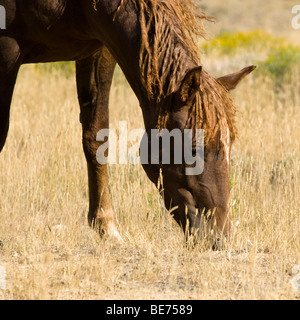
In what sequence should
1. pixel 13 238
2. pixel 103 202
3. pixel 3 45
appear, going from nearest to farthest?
1. pixel 3 45
2. pixel 13 238
3. pixel 103 202

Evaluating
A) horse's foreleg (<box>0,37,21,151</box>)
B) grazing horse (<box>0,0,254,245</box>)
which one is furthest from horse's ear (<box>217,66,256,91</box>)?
horse's foreleg (<box>0,37,21,151</box>)

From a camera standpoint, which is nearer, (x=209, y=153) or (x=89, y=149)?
(x=209, y=153)

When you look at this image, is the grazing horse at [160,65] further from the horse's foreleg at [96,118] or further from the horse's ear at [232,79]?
the horse's foreleg at [96,118]

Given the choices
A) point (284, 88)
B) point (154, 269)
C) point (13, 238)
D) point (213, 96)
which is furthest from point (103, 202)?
point (284, 88)

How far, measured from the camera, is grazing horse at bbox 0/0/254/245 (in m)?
4.23

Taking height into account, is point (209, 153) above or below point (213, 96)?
below

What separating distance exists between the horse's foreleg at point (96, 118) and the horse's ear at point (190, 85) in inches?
55.4

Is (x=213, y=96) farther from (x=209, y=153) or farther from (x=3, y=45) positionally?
(x=3, y=45)

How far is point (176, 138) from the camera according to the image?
4.30 metres

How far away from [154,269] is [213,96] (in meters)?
1.20

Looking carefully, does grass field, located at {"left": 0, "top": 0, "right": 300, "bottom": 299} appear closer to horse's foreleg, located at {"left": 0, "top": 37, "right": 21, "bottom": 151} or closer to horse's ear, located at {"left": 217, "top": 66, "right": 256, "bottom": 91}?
horse's ear, located at {"left": 217, "top": 66, "right": 256, "bottom": 91}

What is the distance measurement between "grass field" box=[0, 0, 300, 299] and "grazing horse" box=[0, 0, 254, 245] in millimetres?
402
